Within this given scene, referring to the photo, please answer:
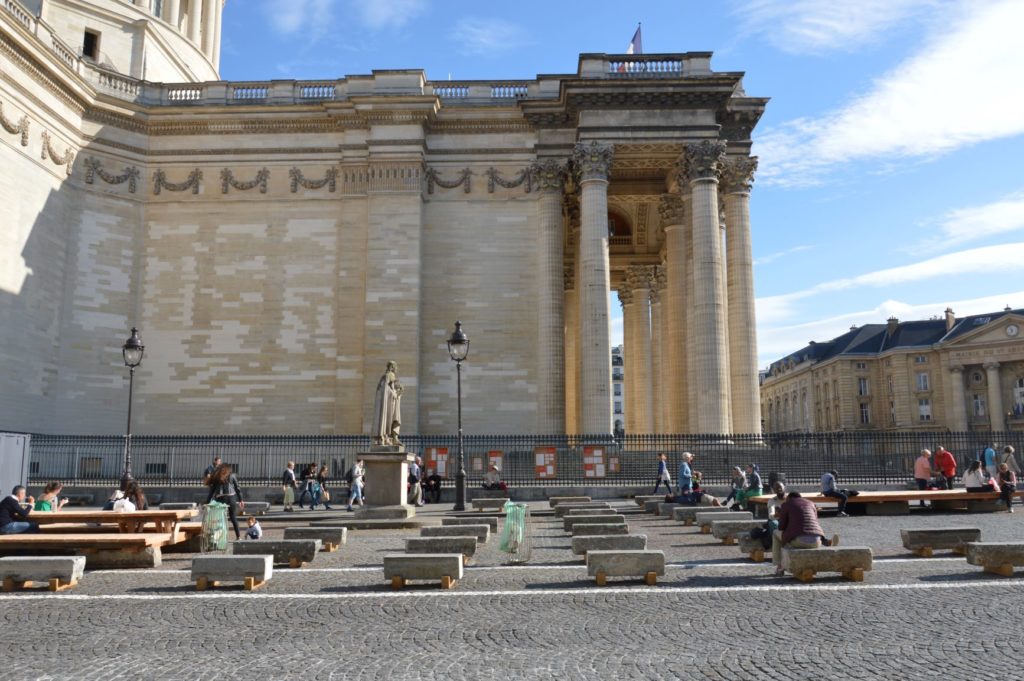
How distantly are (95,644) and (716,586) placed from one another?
7340 mm

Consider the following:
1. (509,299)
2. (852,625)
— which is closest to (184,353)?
(509,299)

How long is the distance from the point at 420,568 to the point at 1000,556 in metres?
7.86

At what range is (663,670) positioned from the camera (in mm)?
6844

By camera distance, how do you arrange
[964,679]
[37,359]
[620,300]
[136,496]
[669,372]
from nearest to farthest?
[964,679] < [136,496] < [37,359] < [669,372] < [620,300]

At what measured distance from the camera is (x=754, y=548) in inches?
512

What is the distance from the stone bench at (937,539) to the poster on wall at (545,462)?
1492 centimetres

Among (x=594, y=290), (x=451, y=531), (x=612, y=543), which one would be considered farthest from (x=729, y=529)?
(x=594, y=290)

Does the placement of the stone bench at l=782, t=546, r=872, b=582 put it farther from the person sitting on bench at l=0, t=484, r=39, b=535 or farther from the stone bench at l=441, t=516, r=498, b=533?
the person sitting on bench at l=0, t=484, r=39, b=535

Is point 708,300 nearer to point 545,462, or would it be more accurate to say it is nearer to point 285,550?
point 545,462

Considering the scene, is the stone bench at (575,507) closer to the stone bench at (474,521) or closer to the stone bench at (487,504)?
the stone bench at (474,521)

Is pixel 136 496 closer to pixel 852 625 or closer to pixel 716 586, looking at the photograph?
pixel 716 586

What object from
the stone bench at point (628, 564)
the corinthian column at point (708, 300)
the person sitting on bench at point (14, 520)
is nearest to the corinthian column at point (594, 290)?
the corinthian column at point (708, 300)

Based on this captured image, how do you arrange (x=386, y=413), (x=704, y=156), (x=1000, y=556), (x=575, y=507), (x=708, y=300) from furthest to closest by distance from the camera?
(x=704, y=156), (x=708, y=300), (x=386, y=413), (x=575, y=507), (x=1000, y=556)

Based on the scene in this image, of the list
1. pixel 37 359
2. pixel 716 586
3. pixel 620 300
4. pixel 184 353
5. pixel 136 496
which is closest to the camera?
pixel 716 586
